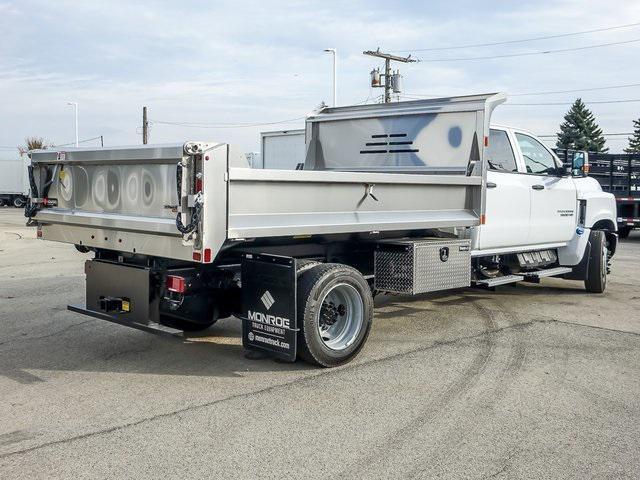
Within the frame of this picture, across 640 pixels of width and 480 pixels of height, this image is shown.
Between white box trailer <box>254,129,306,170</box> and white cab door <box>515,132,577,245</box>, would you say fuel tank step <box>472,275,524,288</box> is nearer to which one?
white cab door <box>515,132,577,245</box>

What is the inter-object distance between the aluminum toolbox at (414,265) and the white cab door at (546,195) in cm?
232

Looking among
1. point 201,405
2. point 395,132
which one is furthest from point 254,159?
point 201,405

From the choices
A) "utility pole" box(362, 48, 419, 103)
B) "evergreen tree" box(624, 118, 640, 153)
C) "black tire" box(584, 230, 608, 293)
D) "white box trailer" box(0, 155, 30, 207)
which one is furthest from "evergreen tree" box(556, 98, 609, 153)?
"black tire" box(584, 230, 608, 293)

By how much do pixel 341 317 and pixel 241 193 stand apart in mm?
1707

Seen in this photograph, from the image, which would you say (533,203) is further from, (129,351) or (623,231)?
(623,231)

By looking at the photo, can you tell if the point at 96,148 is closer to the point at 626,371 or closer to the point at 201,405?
the point at 201,405

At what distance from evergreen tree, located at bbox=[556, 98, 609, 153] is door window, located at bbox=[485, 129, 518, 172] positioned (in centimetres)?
7505

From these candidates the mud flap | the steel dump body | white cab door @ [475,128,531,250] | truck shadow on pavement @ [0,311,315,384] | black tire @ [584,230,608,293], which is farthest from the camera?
black tire @ [584,230,608,293]

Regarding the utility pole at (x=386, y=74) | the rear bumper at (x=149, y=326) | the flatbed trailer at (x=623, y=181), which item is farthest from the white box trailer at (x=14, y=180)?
the rear bumper at (x=149, y=326)

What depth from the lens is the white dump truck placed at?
5.13 meters

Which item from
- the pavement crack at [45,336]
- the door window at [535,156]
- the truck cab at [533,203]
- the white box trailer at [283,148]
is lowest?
the pavement crack at [45,336]

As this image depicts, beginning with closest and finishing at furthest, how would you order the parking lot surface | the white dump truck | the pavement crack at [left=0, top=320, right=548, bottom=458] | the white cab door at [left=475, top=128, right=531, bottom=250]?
the parking lot surface < the pavement crack at [left=0, top=320, right=548, bottom=458] < the white dump truck < the white cab door at [left=475, top=128, right=531, bottom=250]

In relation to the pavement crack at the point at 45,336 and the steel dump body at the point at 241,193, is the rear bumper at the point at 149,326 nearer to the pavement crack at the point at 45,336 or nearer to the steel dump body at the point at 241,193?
the steel dump body at the point at 241,193

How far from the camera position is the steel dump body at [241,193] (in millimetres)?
→ 4945
